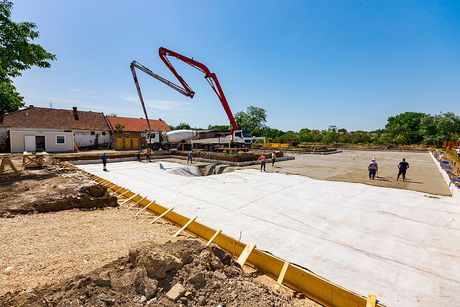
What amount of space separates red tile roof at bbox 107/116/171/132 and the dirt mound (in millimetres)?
34878

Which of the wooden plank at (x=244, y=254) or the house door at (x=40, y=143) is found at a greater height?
the house door at (x=40, y=143)

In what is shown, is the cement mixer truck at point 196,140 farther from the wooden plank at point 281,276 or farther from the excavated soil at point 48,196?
the wooden plank at point 281,276

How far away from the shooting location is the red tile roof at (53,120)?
24.8 metres

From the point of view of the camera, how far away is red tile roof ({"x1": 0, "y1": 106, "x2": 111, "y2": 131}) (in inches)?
974

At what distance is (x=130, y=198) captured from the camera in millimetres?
8594

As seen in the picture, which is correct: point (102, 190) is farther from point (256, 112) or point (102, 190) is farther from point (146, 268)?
point (256, 112)

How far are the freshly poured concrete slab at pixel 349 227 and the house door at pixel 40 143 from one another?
2002cm

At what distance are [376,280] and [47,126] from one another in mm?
32019

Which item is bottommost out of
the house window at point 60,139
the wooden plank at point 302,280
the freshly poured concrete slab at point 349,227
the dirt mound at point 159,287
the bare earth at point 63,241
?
the freshly poured concrete slab at point 349,227

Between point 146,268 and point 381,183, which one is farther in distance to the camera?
point 381,183

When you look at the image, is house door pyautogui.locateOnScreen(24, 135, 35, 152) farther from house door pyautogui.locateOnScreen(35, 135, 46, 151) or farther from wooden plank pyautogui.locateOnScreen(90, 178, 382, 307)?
wooden plank pyautogui.locateOnScreen(90, 178, 382, 307)

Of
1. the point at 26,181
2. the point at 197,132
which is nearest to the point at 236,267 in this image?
the point at 26,181

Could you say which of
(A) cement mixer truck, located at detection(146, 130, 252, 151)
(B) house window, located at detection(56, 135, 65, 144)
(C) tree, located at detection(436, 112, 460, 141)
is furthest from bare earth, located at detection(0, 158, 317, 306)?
(C) tree, located at detection(436, 112, 460, 141)

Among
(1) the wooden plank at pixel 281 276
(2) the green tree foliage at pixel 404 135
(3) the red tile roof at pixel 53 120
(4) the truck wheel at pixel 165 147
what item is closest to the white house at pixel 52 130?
(3) the red tile roof at pixel 53 120
